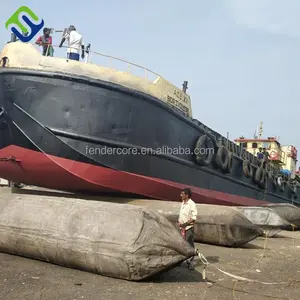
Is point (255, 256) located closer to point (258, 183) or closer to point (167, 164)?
point (167, 164)

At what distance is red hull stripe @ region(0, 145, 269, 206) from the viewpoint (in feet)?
23.5

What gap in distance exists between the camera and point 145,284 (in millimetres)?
3984

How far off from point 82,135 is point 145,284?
385 cm

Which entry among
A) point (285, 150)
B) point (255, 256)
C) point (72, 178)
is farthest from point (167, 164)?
point (285, 150)

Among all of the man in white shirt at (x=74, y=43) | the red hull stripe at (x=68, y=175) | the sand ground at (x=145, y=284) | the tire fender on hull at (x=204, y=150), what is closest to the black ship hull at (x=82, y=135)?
the red hull stripe at (x=68, y=175)

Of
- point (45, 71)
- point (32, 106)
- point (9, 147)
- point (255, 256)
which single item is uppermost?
point (45, 71)

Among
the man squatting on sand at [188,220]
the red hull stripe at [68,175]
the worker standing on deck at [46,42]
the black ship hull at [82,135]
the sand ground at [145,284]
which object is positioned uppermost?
the worker standing on deck at [46,42]

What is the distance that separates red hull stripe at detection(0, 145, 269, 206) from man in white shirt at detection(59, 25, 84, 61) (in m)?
2.02

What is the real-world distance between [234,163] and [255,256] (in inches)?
216

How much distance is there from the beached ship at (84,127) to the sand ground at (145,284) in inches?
99.8

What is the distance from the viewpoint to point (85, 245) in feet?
13.9

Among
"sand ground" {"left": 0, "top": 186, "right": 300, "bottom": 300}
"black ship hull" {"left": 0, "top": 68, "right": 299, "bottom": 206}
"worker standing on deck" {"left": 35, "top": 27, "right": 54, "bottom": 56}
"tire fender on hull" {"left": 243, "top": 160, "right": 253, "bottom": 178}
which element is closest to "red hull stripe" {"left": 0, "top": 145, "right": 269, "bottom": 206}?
"black ship hull" {"left": 0, "top": 68, "right": 299, "bottom": 206}

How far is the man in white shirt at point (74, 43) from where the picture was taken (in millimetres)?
7547

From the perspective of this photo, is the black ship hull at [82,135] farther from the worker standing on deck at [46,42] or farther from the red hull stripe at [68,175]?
the worker standing on deck at [46,42]
